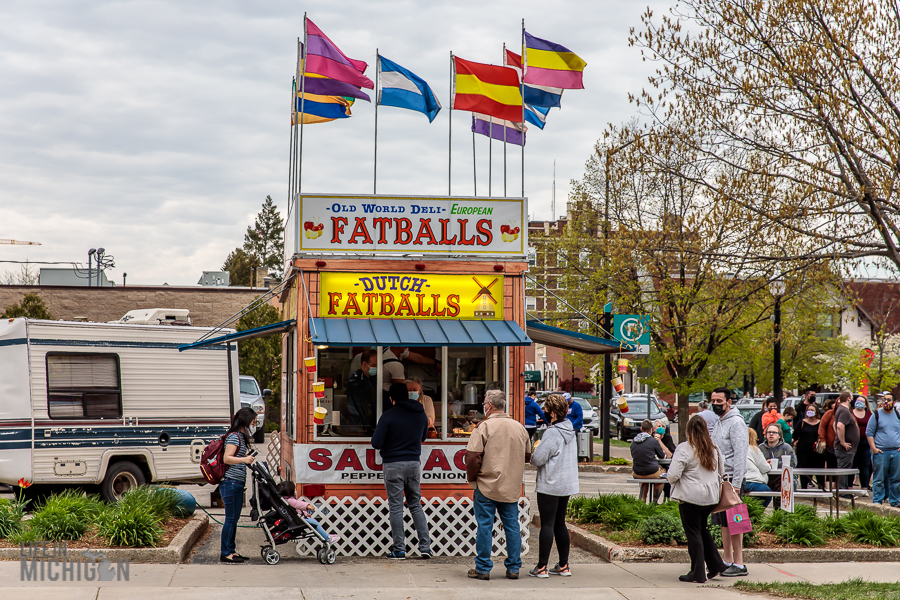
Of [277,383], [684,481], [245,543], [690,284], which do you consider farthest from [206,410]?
[277,383]

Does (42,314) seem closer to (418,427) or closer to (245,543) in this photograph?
(245,543)

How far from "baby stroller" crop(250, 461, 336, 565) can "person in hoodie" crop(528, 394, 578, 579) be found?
7.80 ft

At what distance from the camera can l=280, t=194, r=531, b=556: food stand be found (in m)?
10.4

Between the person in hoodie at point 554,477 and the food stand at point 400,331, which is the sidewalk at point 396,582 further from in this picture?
the food stand at point 400,331

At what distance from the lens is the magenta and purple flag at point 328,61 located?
1203 centimetres

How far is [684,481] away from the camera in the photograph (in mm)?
8766

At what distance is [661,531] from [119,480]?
8.30 metres

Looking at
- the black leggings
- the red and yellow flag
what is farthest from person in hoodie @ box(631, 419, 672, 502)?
the red and yellow flag

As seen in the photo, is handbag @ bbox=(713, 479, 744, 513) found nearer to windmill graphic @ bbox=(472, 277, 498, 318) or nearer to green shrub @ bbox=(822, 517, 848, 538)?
green shrub @ bbox=(822, 517, 848, 538)

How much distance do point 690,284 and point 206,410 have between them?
43.1 feet

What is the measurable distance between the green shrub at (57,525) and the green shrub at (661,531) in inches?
254

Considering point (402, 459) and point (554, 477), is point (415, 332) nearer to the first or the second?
point (402, 459)

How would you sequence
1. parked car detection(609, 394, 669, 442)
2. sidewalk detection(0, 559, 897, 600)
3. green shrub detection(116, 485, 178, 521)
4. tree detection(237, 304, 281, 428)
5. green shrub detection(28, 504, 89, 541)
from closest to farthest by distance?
sidewalk detection(0, 559, 897, 600), green shrub detection(28, 504, 89, 541), green shrub detection(116, 485, 178, 521), tree detection(237, 304, 281, 428), parked car detection(609, 394, 669, 442)

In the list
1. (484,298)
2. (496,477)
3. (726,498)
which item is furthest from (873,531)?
(484,298)
